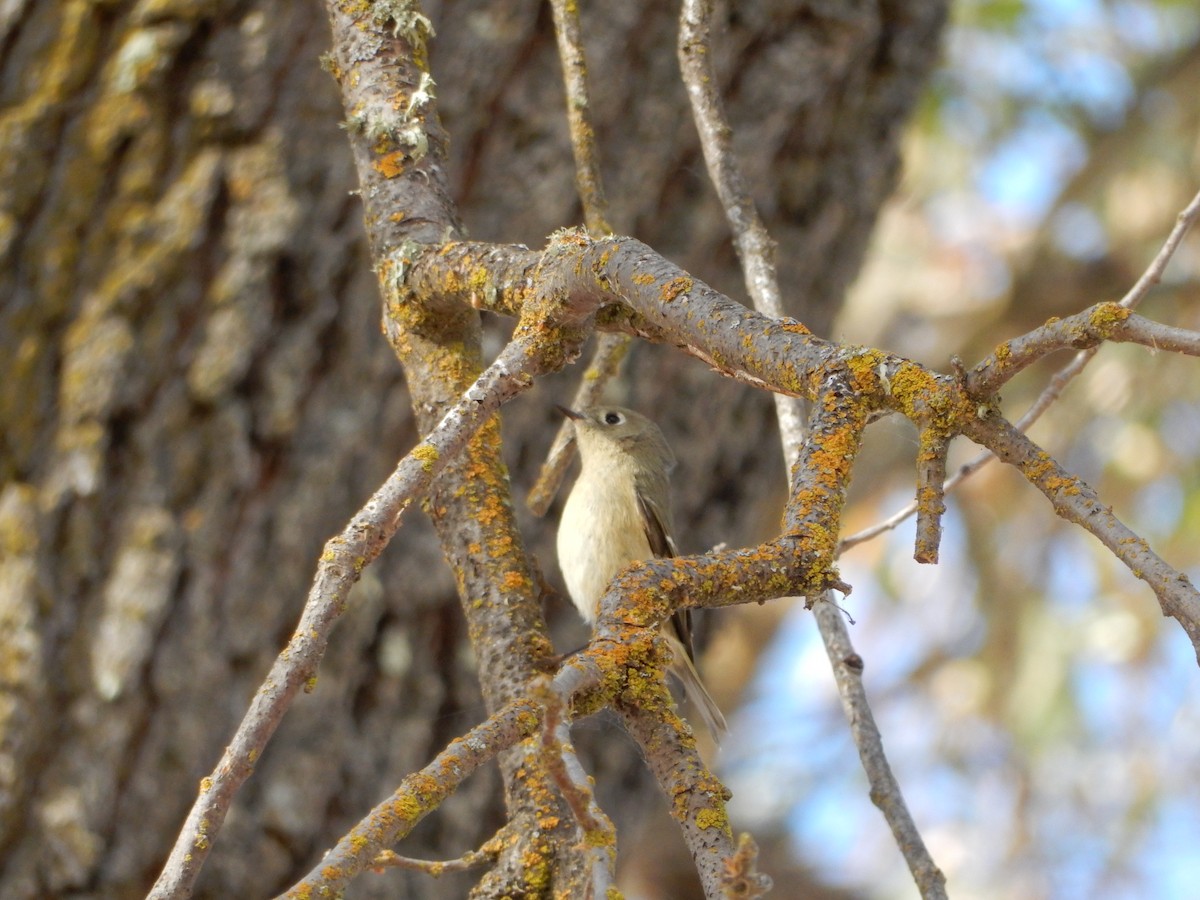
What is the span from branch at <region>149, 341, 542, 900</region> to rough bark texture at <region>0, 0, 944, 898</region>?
5.77 ft

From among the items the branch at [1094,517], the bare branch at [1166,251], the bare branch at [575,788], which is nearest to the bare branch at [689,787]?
the bare branch at [575,788]

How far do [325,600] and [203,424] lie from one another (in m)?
1.96

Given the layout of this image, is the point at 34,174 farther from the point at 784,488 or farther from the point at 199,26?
the point at 784,488

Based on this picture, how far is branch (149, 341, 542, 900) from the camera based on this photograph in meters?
1.17

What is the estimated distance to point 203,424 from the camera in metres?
3.12

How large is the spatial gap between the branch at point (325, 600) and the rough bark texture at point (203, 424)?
1758 millimetres

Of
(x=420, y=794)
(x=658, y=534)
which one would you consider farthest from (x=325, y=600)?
(x=658, y=534)

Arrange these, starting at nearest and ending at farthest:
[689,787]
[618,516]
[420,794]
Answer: [420,794] < [689,787] < [618,516]

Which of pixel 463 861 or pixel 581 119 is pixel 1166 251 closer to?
pixel 581 119

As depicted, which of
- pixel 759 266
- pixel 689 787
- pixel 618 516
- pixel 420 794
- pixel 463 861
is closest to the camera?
pixel 420 794

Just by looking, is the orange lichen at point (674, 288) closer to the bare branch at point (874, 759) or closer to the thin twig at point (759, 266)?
the thin twig at point (759, 266)

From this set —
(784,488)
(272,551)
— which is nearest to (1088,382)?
(784,488)

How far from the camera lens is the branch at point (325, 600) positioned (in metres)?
1.17

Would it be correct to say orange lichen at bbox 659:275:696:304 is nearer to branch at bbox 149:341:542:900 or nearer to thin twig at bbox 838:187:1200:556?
branch at bbox 149:341:542:900
